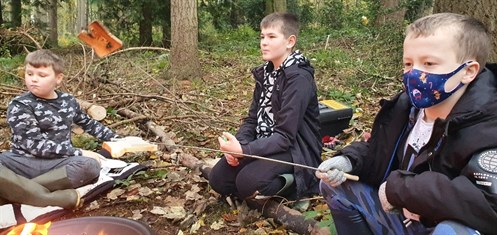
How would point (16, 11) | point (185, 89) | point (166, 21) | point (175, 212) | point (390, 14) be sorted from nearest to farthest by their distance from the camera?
point (175, 212) < point (185, 89) < point (390, 14) < point (166, 21) < point (16, 11)

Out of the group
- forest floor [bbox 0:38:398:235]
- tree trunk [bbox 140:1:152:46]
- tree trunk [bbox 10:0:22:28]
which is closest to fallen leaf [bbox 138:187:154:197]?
forest floor [bbox 0:38:398:235]

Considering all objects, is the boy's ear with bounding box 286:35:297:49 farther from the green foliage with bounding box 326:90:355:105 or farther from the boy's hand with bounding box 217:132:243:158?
the green foliage with bounding box 326:90:355:105

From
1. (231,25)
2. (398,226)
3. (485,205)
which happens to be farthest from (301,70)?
(231,25)

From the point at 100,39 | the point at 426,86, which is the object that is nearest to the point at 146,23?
the point at 100,39

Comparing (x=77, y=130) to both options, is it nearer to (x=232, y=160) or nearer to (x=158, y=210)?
(x=158, y=210)

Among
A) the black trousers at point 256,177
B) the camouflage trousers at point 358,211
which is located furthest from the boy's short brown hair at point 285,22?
the camouflage trousers at point 358,211

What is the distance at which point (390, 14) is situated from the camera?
34.9ft

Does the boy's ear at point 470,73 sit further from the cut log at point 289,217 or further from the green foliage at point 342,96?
the green foliage at point 342,96

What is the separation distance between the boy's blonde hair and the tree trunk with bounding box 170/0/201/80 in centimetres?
449

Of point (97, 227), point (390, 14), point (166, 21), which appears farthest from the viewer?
point (166, 21)

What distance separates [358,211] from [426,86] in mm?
732

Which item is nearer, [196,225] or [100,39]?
[196,225]

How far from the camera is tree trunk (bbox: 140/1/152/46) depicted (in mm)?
12531

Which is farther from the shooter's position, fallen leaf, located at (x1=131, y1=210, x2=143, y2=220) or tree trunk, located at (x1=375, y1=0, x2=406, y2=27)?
tree trunk, located at (x1=375, y1=0, x2=406, y2=27)
